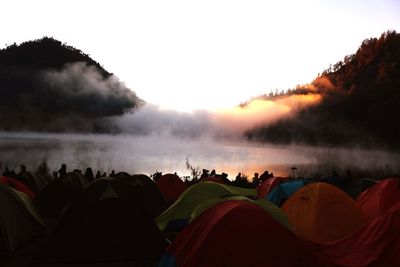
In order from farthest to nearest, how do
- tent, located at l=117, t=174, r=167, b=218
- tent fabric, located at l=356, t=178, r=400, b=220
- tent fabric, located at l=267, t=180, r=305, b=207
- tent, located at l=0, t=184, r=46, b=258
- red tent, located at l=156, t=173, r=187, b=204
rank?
red tent, located at l=156, t=173, r=187, b=204 → tent, located at l=117, t=174, r=167, b=218 → tent fabric, located at l=267, t=180, r=305, b=207 → tent fabric, located at l=356, t=178, r=400, b=220 → tent, located at l=0, t=184, r=46, b=258

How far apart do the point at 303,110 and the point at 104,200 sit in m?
106

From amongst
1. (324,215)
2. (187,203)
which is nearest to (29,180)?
(187,203)

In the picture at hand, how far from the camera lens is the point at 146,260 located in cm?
938

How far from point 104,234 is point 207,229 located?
3.60 meters

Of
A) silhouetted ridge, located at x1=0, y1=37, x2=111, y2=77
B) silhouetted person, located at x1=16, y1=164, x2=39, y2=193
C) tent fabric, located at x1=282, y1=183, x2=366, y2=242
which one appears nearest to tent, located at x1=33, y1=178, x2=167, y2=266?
tent fabric, located at x1=282, y1=183, x2=366, y2=242

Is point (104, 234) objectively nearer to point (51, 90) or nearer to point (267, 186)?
point (267, 186)

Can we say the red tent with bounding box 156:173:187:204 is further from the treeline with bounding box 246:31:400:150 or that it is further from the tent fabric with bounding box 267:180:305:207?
the treeline with bounding box 246:31:400:150

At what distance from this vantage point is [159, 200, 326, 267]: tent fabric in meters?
6.33

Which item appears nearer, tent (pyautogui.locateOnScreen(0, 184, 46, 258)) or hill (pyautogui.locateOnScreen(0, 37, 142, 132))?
tent (pyautogui.locateOnScreen(0, 184, 46, 258))

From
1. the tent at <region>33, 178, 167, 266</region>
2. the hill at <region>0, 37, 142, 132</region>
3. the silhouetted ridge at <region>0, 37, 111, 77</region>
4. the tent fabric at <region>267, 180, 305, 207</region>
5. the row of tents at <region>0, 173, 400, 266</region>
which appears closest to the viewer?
the row of tents at <region>0, 173, 400, 266</region>

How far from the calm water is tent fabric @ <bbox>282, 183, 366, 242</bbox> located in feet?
167

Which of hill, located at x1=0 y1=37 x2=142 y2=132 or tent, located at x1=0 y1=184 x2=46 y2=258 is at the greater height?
hill, located at x1=0 y1=37 x2=142 y2=132

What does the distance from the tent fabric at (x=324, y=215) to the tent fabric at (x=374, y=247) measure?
8.56ft

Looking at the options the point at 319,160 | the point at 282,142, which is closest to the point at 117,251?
the point at 319,160
